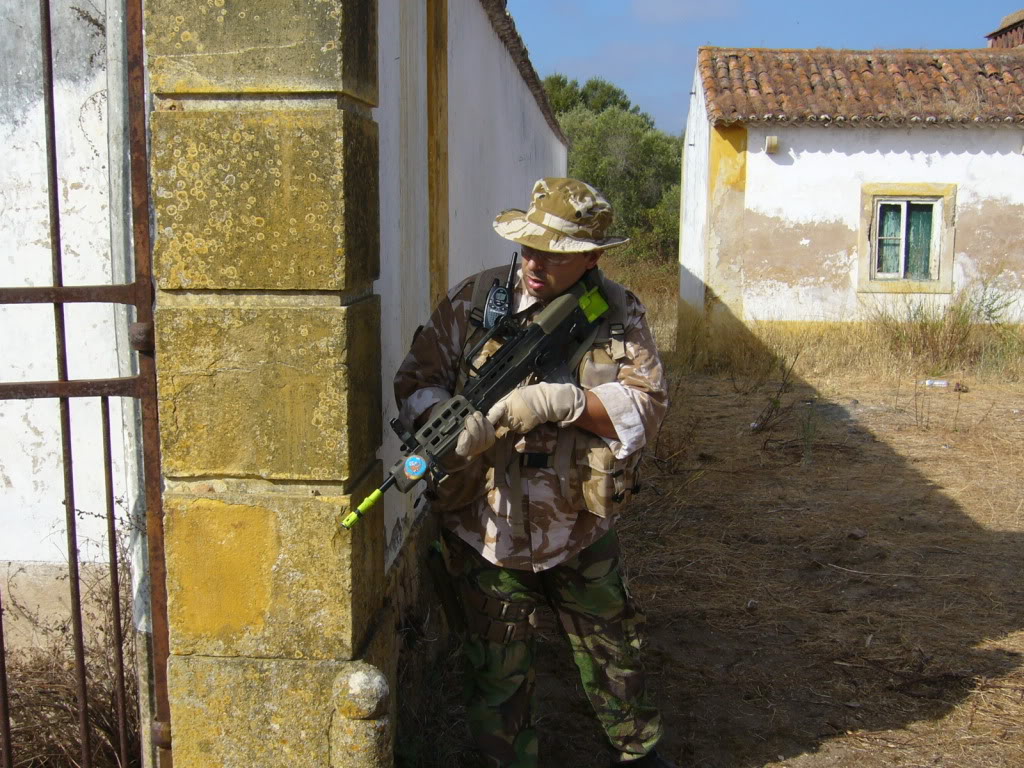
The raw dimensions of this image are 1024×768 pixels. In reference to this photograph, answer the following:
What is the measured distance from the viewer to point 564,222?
2.47 metres

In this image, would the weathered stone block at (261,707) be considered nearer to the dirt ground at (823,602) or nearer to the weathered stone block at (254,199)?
the dirt ground at (823,602)

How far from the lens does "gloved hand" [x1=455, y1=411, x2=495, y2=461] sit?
233 centimetres

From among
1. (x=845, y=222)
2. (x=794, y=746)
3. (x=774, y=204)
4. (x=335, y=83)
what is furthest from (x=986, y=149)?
(x=335, y=83)

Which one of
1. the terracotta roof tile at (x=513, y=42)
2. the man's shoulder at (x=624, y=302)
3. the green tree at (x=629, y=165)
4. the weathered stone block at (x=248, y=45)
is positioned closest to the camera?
the weathered stone block at (x=248, y=45)

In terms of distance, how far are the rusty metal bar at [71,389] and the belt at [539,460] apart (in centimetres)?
Result: 101

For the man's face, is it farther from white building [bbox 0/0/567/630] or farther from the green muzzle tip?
the green muzzle tip

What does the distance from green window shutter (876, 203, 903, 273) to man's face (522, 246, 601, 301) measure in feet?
35.1

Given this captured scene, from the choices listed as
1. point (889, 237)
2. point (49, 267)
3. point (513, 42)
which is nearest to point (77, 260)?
point (49, 267)

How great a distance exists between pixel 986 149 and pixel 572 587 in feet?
37.4

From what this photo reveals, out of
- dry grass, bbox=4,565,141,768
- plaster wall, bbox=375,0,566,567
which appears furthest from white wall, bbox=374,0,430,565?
dry grass, bbox=4,565,141,768

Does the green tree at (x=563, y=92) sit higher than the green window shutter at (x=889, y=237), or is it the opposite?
the green tree at (x=563, y=92)

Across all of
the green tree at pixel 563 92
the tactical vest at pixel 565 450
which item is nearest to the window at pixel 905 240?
the tactical vest at pixel 565 450

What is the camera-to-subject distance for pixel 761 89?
40.6 ft

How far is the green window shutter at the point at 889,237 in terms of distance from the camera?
40.0 ft
